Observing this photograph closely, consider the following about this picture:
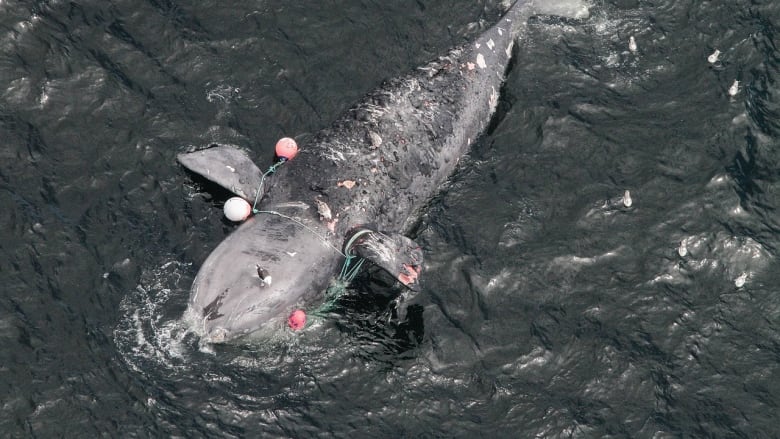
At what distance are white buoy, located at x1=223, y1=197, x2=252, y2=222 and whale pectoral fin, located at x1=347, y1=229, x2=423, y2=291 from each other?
221 cm

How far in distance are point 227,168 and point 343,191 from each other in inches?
95.5

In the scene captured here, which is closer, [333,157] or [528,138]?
[333,157]

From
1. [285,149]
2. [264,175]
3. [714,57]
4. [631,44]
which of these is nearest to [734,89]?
[714,57]

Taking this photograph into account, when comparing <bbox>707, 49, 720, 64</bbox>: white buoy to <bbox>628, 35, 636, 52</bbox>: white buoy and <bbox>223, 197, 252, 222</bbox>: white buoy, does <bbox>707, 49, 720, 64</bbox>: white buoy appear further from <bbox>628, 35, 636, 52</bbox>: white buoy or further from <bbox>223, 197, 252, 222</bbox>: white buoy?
<bbox>223, 197, 252, 222</bbox>: white buoy

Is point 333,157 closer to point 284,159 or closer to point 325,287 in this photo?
point 284,159

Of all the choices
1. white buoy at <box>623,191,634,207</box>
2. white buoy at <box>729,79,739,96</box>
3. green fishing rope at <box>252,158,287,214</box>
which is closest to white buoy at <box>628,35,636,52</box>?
white buoy at <box>729,79,739,96</box>

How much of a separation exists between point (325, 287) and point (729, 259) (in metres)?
8.13

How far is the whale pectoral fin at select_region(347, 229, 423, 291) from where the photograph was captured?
16938mm

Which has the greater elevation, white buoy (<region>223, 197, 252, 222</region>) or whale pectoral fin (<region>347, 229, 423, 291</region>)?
white buoy (<region>223, 197, 252, 222</region>)

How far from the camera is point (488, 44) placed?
21.5 metres

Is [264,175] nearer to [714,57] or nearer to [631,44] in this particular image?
[631,44]

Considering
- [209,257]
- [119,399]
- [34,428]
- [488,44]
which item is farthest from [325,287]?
[488,44]

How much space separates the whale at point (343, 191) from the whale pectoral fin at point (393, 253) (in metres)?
0.02

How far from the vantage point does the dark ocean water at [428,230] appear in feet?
53.2
